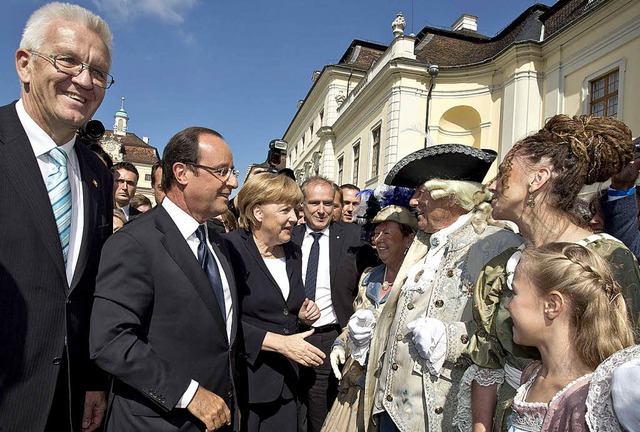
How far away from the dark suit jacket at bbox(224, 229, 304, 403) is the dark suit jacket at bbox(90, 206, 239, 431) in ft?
2.10

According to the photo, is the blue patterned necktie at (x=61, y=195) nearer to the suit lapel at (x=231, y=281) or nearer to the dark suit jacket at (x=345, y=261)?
the suit lapel at (x=231, y=281)

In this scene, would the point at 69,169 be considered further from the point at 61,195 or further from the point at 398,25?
the point at 398,25

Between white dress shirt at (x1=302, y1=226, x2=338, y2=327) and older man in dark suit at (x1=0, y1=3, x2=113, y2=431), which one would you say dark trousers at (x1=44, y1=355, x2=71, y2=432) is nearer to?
older man in dark suit at (x1=0, y1=3, x2=113, y2=431)

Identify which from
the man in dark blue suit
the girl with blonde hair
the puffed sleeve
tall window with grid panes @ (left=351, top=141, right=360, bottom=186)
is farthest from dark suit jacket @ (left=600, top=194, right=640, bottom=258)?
tall window with grid panes @ (left=351, top=141, right=360, bottom=186)

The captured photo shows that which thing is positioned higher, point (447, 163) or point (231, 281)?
point (447, 163)

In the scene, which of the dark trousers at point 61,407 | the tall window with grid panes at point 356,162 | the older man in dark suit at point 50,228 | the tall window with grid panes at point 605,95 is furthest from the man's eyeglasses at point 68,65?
the tall window with grid panes at point 356,162

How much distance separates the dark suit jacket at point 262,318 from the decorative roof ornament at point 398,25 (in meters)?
15.6

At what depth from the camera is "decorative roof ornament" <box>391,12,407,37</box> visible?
16734mm

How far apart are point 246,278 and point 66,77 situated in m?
1.55

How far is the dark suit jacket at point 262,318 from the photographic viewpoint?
2770 millimetres

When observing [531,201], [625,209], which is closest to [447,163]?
[531,201]

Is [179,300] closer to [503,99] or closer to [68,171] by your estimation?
[68,171]

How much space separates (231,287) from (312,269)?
56.9 inches

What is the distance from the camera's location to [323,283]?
3.68 meters
